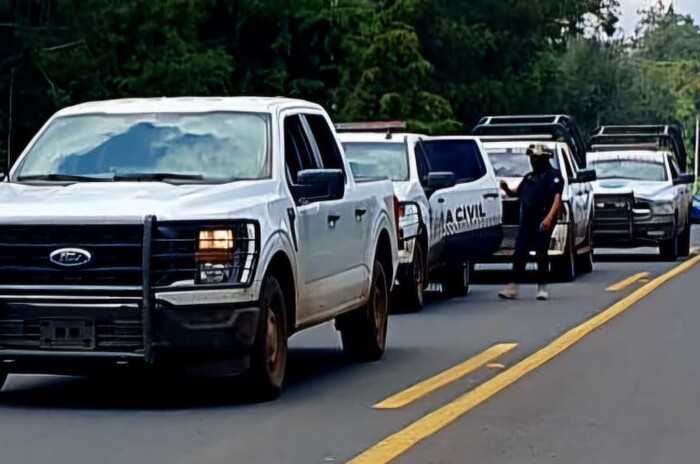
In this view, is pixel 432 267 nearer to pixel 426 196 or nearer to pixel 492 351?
pixel 426 196

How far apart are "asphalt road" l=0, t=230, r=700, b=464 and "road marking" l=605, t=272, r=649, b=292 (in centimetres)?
616

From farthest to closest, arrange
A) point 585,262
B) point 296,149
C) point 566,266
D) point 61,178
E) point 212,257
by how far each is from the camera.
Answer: point 585,262
point 566,266
point 296,149
point 61,178
point 212,257

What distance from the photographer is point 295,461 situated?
850 centimetres

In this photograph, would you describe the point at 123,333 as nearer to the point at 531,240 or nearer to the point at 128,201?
the point at 128,201

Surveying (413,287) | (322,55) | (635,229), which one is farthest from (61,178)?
(322,55)

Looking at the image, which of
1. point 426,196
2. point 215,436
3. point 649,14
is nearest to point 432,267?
point 426,196

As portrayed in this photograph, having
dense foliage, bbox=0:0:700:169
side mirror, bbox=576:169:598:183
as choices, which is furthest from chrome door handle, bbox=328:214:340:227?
dense foliage, bbox=0:0:700:169

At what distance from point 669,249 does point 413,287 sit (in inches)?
495

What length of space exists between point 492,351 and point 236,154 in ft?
11.5

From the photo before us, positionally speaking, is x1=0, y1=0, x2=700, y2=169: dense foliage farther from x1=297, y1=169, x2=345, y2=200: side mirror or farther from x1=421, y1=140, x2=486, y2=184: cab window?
x1=297, y1=169, x2=345, y2=200: side mirror

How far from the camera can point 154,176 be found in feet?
35.5

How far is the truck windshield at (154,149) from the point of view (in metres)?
10.9

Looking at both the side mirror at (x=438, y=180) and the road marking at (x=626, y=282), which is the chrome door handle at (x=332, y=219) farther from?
the road marking at (x=626, y=282)

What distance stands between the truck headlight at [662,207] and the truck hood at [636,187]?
15 centimetres
